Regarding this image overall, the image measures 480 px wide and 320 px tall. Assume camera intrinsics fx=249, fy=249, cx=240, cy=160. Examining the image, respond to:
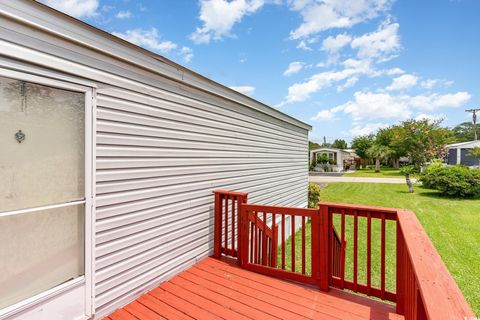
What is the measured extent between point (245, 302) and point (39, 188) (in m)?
2.09

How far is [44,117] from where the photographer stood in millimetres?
Result: 1892

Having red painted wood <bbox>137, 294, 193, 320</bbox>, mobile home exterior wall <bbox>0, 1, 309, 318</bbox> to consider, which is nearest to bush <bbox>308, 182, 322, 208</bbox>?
mobile home exterior wall <bbox>0, 1, 309, 318</bbox>

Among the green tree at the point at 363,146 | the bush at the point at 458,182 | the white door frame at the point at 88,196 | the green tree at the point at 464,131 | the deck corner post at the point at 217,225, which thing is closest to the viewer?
the white door frame at the point at 88,196

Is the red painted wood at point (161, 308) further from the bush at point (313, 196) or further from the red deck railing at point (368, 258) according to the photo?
the bush at point (313, 196)

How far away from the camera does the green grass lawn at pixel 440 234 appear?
468 centimetres

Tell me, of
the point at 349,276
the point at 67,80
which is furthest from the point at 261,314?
the point at 349,276

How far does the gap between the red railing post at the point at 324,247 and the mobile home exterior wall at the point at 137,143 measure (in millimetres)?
1694

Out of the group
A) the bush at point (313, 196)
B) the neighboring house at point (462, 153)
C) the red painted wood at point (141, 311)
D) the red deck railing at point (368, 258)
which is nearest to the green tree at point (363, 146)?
the neighboring house at point (462, 153)

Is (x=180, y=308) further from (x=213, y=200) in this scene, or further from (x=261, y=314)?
(x=213, y=200)

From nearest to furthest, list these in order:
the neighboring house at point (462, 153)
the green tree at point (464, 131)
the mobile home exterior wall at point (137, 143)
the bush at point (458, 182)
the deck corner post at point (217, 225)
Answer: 1. the mobile home exterior wall at point (137, 143)
2. the deck corner post at point (217, 225)
3. the bush at point (458, 182)
4. the neighboring house at point (462, 153)
5. the green tree at point (464, 131)

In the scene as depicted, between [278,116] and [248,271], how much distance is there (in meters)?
4.00

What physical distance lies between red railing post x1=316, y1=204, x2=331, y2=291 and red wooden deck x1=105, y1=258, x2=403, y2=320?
133 millimetres

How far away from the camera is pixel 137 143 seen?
2664mm

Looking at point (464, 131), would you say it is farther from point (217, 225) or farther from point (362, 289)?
point (217, 225)
